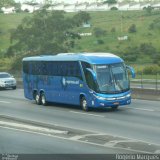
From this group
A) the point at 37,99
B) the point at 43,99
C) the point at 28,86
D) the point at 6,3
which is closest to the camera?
the point at 43,99

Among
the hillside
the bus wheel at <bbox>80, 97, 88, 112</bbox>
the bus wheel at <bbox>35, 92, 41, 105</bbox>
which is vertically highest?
the bus wheel at <bbox>80, 97, 88, 112</bbox>

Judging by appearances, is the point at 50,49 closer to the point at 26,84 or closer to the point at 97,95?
the point at 26,84

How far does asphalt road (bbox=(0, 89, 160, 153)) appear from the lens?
50.1 feet

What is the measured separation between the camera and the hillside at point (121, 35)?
9000 centimetres

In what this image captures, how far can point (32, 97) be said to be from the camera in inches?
1368

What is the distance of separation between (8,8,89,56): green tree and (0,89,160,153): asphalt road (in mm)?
40251

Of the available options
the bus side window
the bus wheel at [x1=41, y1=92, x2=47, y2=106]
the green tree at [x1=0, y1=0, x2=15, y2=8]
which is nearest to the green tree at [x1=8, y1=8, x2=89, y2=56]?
the bus wheel at [x1=41, y1=92, x2=47, y2=106]

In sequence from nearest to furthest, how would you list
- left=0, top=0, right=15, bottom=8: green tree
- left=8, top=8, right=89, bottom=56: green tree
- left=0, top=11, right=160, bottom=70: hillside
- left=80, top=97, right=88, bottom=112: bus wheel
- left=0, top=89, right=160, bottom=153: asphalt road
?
left=0, top=89, right=160, bottom=153: asphalt road → left=80, top=97, right=88, bottom=112: bus wheel → left=8, top=8, right=89, bottom=56: green tree → left=0, top=11, right=160, bottom=70: hillside → left=0, top=0, right=15, bottom=8: green tree

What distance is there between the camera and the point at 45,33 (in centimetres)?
7244

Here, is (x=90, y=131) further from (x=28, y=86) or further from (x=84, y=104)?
(x=28, y=86)

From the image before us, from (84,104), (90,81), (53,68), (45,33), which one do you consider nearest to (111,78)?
(90,81)

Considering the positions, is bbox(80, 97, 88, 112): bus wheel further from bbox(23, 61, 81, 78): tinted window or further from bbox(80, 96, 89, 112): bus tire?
bbox(23, 61, 81, 78): tinted window

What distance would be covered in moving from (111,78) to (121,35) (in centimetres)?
8464

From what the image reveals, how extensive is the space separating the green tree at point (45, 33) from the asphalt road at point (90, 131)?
4025 centimetres
